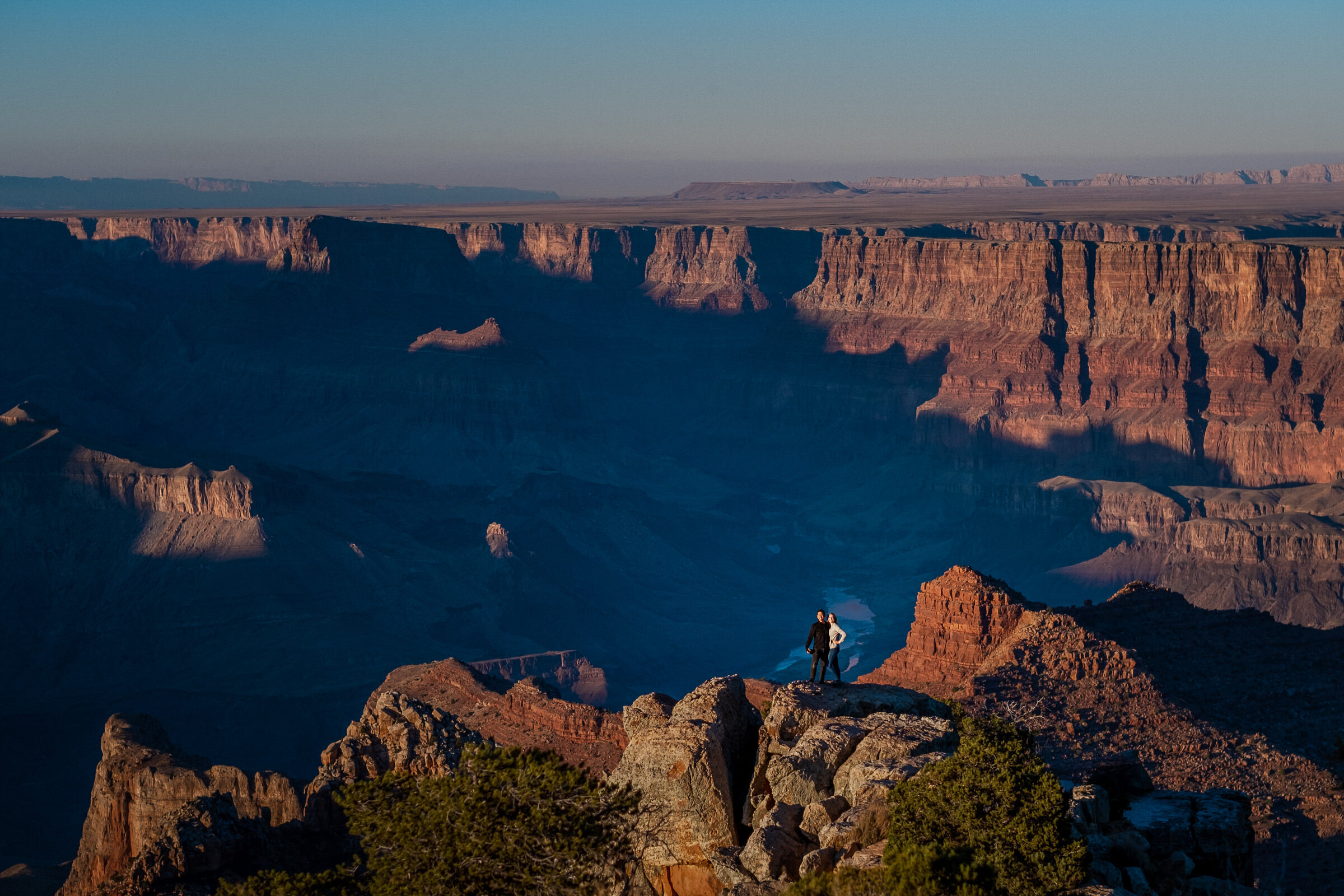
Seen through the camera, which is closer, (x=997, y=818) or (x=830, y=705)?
(x=997, y=818)

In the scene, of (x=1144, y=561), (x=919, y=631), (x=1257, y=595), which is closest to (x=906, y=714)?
(x=919, y=631)

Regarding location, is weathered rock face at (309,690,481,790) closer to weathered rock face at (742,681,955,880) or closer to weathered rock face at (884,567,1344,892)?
weathered rock face at (884,567,1344,892)

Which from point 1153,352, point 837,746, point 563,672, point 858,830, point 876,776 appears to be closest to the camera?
point 858,830

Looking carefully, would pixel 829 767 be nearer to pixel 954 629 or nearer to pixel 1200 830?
pixel 1200 830

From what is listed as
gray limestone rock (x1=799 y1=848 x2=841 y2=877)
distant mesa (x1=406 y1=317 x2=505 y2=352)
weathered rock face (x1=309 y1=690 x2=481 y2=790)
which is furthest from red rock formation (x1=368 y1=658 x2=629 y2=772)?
distant mesa (x1=406 y1=317 x2=505 y2=352)

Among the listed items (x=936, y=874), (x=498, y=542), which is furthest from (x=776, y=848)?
(x=498, y=542)

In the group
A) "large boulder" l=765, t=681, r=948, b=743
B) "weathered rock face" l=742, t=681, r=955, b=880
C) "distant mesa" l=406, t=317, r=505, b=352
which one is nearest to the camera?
"weathered rock face" l=742, t=681, r=955, b=880

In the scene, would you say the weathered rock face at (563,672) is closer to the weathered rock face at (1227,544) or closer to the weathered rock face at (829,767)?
the weathered rock face at (1227,544)
